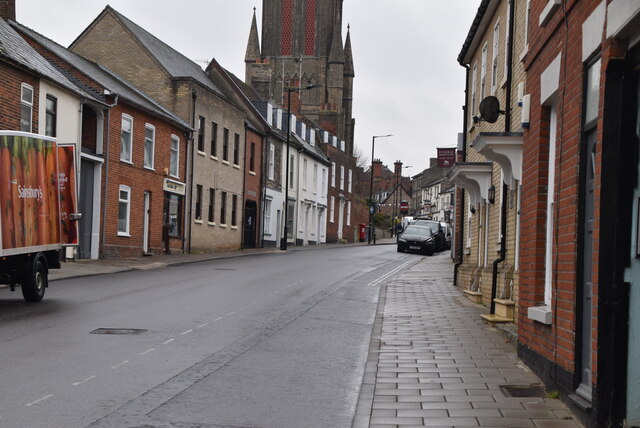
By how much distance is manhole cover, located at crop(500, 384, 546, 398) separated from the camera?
24.8ft

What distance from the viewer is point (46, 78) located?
79.3 feet

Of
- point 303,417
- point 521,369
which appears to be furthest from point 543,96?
point 303,417

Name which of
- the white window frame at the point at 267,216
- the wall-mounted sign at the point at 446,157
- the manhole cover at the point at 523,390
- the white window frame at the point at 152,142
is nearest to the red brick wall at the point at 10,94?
the white window frame at the point at 152,142

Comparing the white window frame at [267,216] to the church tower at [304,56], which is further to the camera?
the church tower at [304,56]

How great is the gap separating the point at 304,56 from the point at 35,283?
8837 cm

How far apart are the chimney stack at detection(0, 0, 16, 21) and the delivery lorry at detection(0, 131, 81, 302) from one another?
13.6 m

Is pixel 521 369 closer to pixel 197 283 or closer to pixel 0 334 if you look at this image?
pixel 0 334

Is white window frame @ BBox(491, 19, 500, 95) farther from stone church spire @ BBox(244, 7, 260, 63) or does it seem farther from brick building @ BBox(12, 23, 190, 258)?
stone church spire @ BBox(244, 7, 260, 63)

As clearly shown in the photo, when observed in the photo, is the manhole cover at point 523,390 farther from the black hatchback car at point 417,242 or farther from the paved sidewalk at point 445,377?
the black hatchback car at point 417,242

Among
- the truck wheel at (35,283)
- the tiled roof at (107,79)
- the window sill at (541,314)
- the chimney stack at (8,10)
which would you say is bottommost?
the truck wheel at (35,283)

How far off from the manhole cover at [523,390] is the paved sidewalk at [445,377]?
0.08 metres

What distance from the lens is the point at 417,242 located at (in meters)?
45.3

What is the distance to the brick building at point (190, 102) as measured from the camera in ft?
120

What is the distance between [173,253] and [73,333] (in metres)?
24.0
